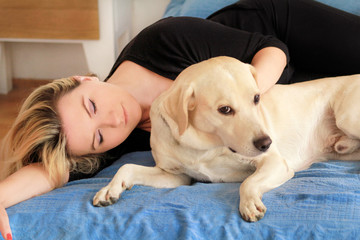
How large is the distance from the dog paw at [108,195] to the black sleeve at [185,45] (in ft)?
2.35

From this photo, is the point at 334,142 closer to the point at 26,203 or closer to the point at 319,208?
the point at 319,208

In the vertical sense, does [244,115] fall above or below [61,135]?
above

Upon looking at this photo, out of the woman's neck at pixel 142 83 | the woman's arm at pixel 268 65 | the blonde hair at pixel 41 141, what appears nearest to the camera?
the blonde hair at pixel 41 141

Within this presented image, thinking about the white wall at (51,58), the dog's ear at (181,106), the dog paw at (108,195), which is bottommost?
the white wall at (51,58)

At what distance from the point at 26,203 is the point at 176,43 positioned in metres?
0.98

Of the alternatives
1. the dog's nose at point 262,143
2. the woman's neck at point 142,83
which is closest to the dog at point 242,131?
the dog's nose at point 262,143

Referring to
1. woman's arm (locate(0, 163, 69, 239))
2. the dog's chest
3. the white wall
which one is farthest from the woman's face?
the white wall

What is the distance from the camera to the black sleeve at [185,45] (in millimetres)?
1961

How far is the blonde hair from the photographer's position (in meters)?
1.60

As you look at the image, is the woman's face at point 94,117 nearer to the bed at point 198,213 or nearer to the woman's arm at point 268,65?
the bed at point 198,213

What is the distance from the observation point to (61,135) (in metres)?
1.62

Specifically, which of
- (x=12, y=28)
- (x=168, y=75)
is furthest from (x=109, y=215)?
(x=12, y=28)

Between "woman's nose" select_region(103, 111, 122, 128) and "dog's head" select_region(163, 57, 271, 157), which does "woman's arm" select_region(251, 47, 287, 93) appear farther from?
"woman's nose" select_region(103, 111, 122, 128)

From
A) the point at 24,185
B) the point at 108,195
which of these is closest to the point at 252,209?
the point at 108,195
